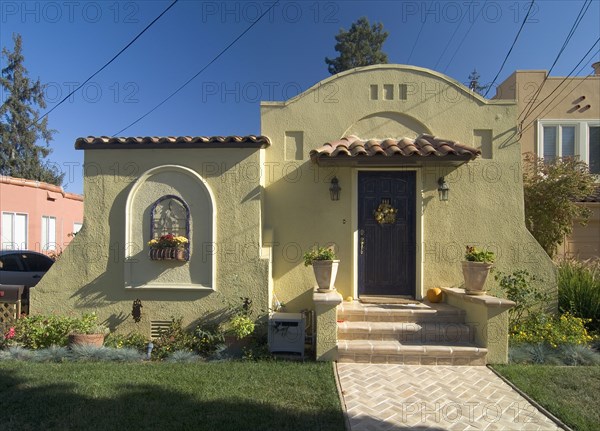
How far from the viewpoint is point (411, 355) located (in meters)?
5.84

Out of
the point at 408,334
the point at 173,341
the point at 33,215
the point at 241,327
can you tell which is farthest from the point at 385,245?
the point at 33,215

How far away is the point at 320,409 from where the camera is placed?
421 centimetres

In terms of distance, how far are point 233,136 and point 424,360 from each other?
513 centimetres

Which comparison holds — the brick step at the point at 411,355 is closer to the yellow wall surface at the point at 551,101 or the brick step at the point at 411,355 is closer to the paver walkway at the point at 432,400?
the paver walkway at the point at 432,400

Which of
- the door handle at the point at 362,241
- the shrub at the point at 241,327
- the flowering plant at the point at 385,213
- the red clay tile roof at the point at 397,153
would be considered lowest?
the shrub at the point at 241,327

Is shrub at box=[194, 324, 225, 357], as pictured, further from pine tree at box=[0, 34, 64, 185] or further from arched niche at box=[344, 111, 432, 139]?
pine tree at box=[0, 34, 64, 185]

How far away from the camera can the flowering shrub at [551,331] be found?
6285 mm

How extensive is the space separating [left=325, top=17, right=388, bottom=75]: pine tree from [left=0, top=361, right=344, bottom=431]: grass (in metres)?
22.0

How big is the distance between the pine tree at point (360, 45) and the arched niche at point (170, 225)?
1944 centimetres

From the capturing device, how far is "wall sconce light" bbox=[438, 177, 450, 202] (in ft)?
24.6

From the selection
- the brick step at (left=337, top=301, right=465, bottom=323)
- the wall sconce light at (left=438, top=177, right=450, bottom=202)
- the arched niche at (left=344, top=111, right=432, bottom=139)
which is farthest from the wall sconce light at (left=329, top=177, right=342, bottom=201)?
the brick step at (left=337, top=301, right=465, bottom=323)

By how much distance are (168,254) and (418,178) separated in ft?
17.0

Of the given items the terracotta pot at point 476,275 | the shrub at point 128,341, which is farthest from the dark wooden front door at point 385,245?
the shrub at point 128,341

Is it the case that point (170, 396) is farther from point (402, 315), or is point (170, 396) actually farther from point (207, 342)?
point (402, 315)
